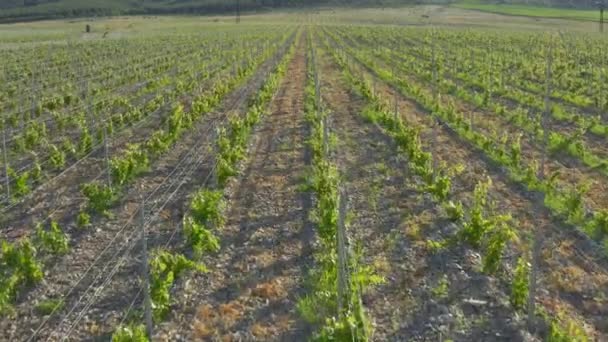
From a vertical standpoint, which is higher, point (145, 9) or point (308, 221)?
point (145, 9)

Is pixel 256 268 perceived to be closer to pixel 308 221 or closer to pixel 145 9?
pixel 308 221

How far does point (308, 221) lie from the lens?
36.1 feet

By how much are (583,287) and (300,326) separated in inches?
159

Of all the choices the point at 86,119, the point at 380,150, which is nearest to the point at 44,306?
the point at 380,150

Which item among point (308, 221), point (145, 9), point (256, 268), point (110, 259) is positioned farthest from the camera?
point (145, 9)

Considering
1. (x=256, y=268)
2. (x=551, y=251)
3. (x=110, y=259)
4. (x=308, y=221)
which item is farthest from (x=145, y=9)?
(x=551, y=251)

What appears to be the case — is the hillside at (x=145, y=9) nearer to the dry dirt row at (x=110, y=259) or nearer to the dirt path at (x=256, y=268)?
the dry dirt row at (x=110, y=259)

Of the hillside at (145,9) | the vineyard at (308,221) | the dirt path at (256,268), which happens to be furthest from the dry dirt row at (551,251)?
the hillside at (145,9)

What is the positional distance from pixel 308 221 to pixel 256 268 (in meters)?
1.99

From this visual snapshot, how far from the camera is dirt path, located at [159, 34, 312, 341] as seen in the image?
7.73 meters

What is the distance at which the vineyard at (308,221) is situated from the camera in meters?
7.79

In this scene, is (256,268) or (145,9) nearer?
(256,268)

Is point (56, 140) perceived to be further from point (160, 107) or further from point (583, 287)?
point (583, 287)

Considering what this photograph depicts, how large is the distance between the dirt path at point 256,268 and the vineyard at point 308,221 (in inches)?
1.4
